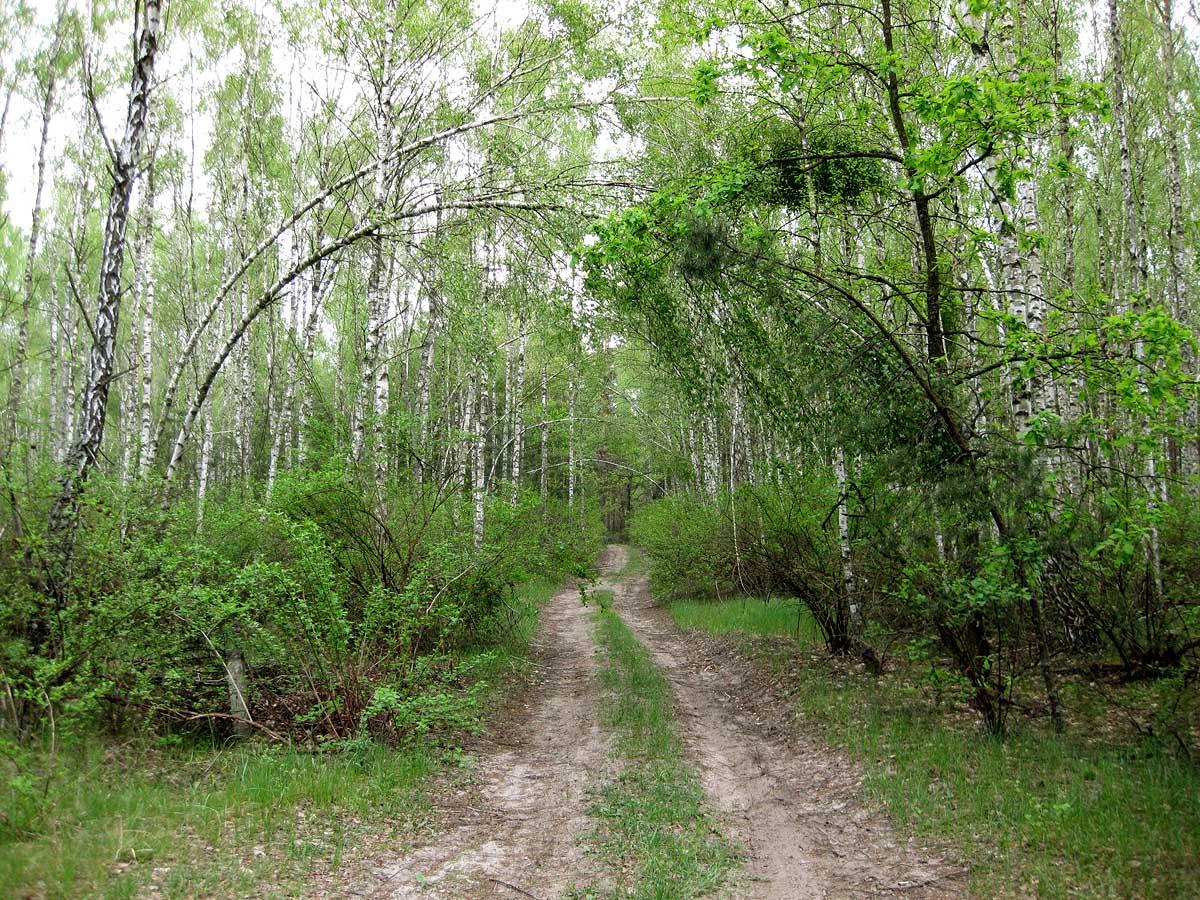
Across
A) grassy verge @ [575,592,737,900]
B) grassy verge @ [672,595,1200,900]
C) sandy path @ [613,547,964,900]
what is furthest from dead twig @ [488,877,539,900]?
grassy verge @ [672,595,1200,900]

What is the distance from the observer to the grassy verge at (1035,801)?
12.9 ft

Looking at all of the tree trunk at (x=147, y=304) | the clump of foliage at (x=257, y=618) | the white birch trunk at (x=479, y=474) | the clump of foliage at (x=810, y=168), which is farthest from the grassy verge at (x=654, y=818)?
the tree trunk at (x=147, y=304)

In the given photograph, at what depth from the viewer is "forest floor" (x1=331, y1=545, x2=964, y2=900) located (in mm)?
4184

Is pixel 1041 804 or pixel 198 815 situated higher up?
pixel 198 815

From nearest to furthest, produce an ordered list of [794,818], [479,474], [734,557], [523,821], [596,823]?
[596,823] < [523,821] < [794,818] < [734,557] < [479,474]

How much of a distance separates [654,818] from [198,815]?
3.15m

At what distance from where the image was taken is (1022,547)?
5301 mm

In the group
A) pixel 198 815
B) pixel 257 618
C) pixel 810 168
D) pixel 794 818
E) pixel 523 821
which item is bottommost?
pixel 794 818

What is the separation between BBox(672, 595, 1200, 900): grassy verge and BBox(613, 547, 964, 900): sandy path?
0.26 metres

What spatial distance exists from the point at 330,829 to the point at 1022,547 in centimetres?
556

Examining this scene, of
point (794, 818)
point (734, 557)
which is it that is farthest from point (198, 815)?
point (734, 557)

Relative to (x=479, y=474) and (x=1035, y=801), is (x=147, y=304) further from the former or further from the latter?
(x=1035, y=801)

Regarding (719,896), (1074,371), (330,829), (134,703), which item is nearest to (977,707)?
(1074,371)

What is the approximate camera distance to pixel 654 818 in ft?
16.7
